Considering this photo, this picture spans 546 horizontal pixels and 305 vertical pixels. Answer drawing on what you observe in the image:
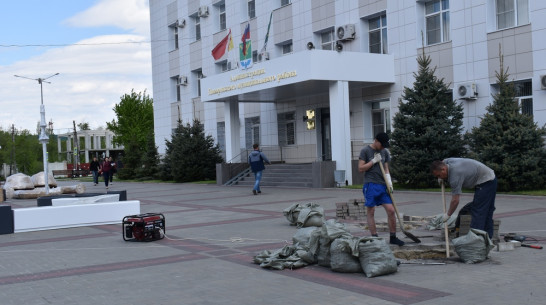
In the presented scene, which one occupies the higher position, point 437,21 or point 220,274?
point 437,21

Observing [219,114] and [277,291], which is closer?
[277,291]

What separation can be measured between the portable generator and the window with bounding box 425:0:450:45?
15599 millimetres

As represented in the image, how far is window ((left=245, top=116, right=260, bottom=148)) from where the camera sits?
3369cm

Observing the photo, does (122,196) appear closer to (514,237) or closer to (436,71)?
(514,237)

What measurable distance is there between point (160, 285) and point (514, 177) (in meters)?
13.4

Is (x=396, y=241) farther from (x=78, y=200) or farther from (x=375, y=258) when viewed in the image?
(x=78, y=200)

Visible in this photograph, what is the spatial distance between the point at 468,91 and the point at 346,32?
6.90 meters

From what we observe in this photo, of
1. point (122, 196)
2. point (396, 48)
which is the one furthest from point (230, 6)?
point (122, 196)

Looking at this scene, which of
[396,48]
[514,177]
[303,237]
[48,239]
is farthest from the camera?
[396,48]

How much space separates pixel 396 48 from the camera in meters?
24.5

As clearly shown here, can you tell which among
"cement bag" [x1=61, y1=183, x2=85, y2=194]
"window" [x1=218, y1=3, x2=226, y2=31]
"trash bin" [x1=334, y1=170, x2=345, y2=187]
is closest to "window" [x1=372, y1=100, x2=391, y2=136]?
"trash bin" [x1=334, y1=170, x2=345, y2=187]

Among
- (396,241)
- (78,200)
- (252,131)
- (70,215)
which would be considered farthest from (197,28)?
(396,241)

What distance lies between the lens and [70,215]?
1384cm

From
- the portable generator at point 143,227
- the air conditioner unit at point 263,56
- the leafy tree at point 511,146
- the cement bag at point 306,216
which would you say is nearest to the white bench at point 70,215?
the portable generator at point 143,227
